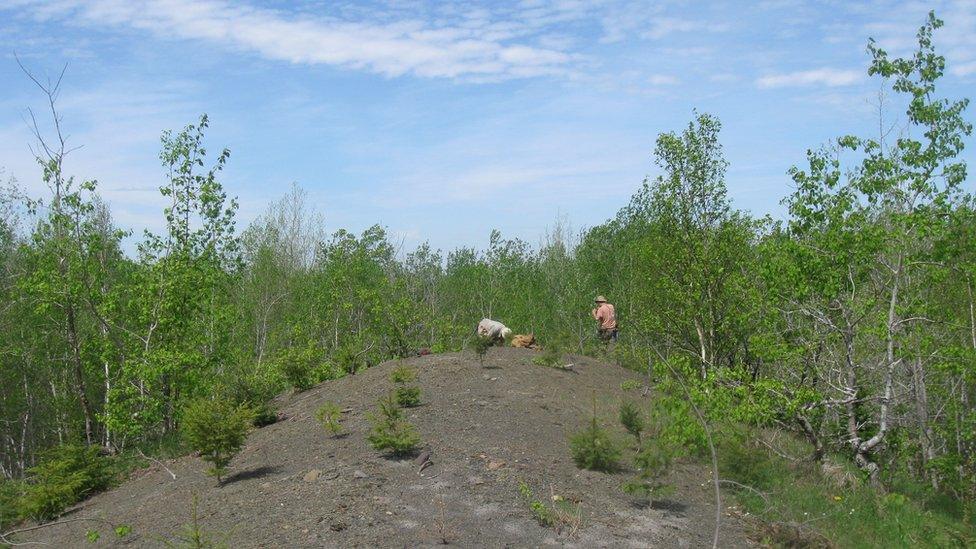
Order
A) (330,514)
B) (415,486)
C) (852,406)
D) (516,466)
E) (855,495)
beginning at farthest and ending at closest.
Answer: (852,406) → (855,495) → (516,466) → (415,486) → (330,514)

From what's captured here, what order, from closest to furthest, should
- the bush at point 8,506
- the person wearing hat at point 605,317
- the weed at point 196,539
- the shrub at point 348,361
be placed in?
the weed at point 196,539 → the bush at point 8,506 → the shrub at point 348,361 → the person wearing hat at point 605,317

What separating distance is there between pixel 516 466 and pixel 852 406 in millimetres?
5366

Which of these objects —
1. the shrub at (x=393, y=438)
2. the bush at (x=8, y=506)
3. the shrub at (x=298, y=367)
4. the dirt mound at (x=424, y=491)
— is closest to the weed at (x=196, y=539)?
the dirt mound at (x=424, y=491)

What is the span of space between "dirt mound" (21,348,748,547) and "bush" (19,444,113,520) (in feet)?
0.98

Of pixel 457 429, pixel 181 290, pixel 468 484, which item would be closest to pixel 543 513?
pixel 468 484

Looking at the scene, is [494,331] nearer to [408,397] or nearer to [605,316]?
[605,316]

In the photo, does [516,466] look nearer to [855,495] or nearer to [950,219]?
[855,495]

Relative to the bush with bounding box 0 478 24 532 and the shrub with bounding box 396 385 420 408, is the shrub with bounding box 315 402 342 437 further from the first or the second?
the bush with bounding box 0 478 24 532

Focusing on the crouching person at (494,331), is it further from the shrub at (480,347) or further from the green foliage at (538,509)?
the green foliage at (538,509)

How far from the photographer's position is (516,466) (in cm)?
909

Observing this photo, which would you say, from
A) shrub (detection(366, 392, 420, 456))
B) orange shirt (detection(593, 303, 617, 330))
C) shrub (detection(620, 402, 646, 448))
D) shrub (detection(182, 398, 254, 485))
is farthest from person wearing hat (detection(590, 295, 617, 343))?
shrub (detection(182, 398, 254, 485))

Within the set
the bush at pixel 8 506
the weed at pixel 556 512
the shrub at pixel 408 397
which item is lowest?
the bush at pixel 8 506

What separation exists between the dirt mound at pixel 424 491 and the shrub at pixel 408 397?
20 cm

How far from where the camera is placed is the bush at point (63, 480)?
10609 millimetres
